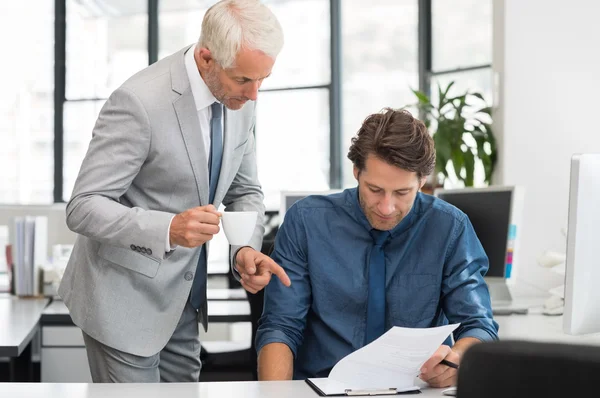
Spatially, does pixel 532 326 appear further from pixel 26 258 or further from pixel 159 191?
pixel 26 258

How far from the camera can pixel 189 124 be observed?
6.19 ft

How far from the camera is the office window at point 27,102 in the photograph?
682 centimetres

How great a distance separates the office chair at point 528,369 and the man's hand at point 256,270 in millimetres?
1110

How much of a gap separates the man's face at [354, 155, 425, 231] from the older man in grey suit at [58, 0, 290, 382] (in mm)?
294

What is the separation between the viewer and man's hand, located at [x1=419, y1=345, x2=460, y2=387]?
1630 mm

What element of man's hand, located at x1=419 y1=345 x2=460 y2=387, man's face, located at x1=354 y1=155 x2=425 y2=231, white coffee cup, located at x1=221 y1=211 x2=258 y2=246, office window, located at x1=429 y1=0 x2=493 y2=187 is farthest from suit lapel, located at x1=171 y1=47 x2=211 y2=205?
office window, located at x1=429 y1=0 x2=493 y2=187

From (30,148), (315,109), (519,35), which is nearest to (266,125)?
(315,109)

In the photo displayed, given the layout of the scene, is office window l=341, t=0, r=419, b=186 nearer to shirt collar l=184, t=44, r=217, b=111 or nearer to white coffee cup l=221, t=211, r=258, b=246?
shirt collar l=184, t=44, r=217, b=111

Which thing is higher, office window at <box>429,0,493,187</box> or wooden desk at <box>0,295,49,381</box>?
office window at <box>429,0,493,187</box>

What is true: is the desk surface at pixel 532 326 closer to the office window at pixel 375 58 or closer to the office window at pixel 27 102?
the office window at pixel 375 58

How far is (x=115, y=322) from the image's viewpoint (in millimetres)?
1863

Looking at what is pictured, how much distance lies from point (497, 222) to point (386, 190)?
60.8 inches

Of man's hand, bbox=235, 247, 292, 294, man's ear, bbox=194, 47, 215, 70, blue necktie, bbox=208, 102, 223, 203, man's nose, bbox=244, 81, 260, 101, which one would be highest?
man's ear, bbox=194, 47, 215, 70

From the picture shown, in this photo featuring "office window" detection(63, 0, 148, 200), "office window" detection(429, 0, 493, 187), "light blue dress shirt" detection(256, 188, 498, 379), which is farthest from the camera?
"office window" detection(63, 0, 148, 200)
